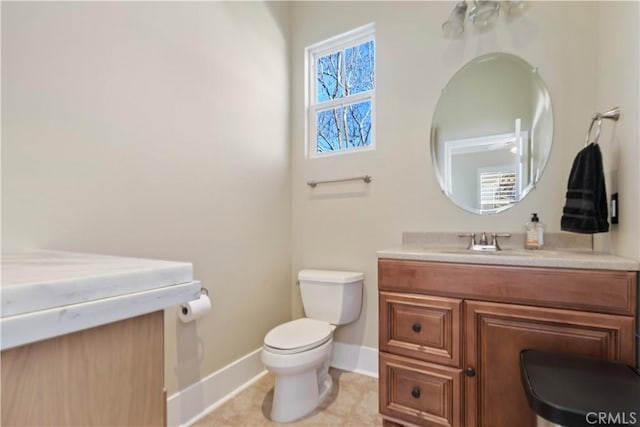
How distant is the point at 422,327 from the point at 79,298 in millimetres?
1347

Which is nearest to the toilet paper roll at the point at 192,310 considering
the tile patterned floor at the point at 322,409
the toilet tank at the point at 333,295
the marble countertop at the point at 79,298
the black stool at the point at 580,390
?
the tile patterned floor at the point at 322,409

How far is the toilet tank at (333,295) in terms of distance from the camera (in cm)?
202

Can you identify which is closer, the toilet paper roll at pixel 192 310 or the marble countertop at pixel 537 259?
the marble countertop at pixel 537 259

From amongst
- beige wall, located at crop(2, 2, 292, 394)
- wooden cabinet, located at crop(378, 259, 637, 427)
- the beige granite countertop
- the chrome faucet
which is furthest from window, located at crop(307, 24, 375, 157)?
wooden cabinet, located at crop(378, 259, 637, 427)

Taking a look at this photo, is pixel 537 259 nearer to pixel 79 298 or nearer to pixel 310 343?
pixel 310 343

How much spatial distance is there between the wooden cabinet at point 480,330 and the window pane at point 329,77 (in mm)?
1561

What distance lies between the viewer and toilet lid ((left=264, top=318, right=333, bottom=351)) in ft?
5.22

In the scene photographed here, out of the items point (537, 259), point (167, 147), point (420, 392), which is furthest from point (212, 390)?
point (537, 259)

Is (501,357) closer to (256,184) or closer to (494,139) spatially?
(494,139)

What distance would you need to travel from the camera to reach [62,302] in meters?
0.43

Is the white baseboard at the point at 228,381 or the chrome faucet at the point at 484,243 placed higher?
the chrome faucet at the point at 484,243

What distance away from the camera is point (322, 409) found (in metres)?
1.71

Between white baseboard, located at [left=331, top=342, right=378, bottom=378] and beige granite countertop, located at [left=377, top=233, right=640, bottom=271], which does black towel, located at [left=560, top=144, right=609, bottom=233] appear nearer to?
beige granite countertop, located at [left=377, top=233, right=640, bottom=271]

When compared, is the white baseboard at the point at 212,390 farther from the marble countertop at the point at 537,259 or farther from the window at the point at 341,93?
the window at the point at 341,93
